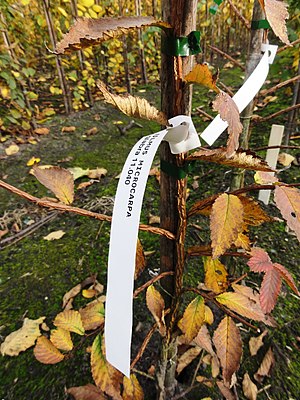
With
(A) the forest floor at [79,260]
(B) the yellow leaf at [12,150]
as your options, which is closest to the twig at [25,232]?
(A) the forest floor at [79,260]

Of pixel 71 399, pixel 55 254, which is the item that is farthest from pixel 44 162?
pixel 71 399

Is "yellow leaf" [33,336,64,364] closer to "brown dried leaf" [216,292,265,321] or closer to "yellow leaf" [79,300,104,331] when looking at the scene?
"yellow leaf" [79,300,104,331]

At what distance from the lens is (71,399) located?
0.84m

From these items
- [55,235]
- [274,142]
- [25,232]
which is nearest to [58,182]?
[274,142]

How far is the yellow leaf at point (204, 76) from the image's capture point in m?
0.31

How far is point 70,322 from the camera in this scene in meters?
0.61

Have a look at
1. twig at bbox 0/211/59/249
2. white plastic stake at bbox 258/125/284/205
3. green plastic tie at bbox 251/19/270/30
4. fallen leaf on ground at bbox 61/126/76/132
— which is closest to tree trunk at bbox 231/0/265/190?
green plastic tie at bbox 251/19/270/30

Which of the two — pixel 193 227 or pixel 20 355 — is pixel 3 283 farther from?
pixel 193 227

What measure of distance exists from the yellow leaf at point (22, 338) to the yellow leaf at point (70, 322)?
1.68ft

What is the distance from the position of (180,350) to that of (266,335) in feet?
1.01

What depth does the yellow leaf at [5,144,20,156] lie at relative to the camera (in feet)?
7.48

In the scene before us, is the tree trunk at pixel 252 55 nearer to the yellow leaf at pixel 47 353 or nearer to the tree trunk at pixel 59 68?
the yellow leaf at pixel 47 353

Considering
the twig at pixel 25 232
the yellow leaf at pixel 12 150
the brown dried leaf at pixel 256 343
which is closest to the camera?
the brown dried leaf at pixel 256 343

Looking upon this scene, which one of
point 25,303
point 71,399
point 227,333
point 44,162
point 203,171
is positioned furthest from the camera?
point 44,162
